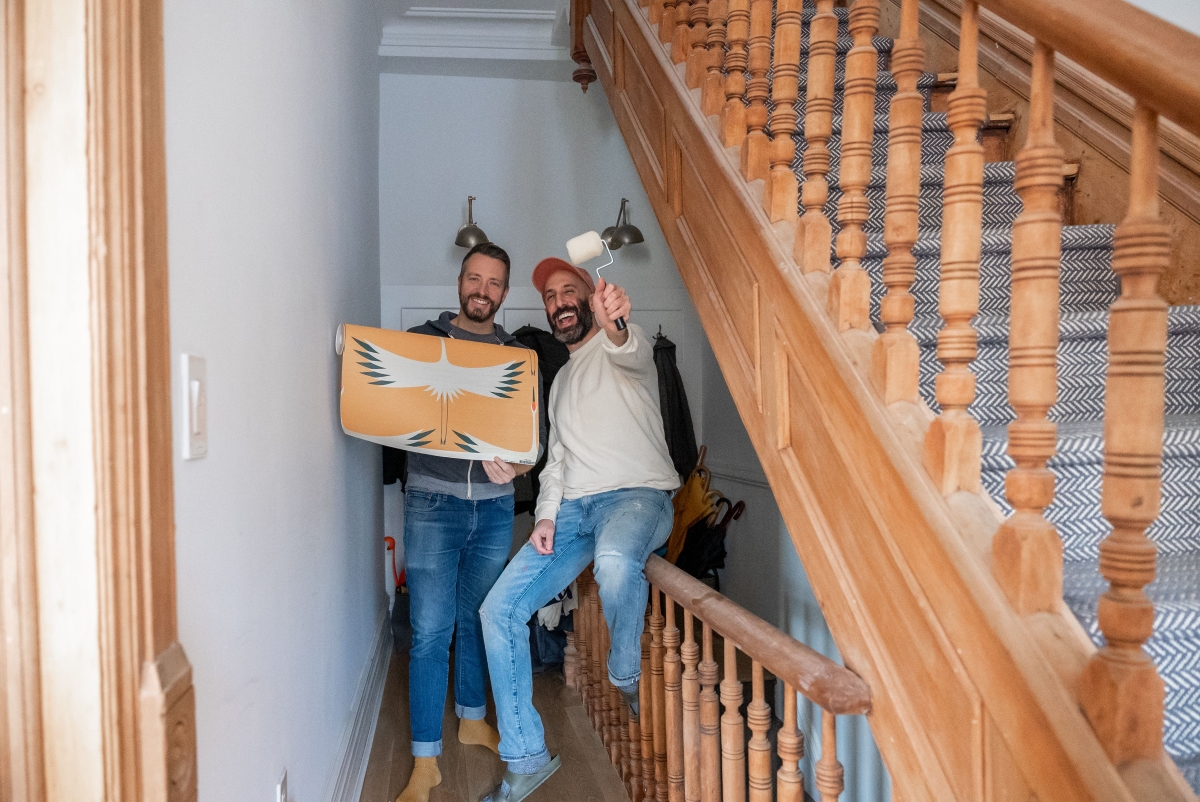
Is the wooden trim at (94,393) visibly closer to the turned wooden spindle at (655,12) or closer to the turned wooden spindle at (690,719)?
the turned wooden spindle at (690,719)

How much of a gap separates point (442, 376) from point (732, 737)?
122 centimetres

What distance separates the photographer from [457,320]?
2.71m

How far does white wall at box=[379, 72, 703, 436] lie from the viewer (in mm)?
4082

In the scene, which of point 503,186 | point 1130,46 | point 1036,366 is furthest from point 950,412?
point 503,186

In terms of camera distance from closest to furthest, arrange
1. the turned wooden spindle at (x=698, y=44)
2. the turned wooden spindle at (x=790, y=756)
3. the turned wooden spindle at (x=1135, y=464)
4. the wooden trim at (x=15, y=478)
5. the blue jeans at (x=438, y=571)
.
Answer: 1. the wooden trim at (x=15, y=478)
2. the turned wooden spindle at (x=1135, y=464)
3. the turned wooden spindle at (x=790, y=756)
4. the turned wooden spindle at (x=698, y=44)
5. the blue jeans at (x=438, y=571)

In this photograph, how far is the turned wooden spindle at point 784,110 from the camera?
1.57 metres

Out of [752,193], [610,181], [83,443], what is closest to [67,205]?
[83,443]

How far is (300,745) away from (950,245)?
1.57 metres

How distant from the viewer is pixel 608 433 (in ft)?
7.87

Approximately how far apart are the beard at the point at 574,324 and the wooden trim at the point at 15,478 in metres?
1.89

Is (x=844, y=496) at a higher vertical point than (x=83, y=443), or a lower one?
lower

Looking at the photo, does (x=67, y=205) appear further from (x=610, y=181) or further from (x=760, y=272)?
(x=610, y=181)

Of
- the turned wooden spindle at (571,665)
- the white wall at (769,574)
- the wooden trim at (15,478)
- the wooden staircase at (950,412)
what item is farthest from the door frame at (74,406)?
the turned wooden spindle at (571,665)

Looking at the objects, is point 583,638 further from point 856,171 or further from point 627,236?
point 856,171
